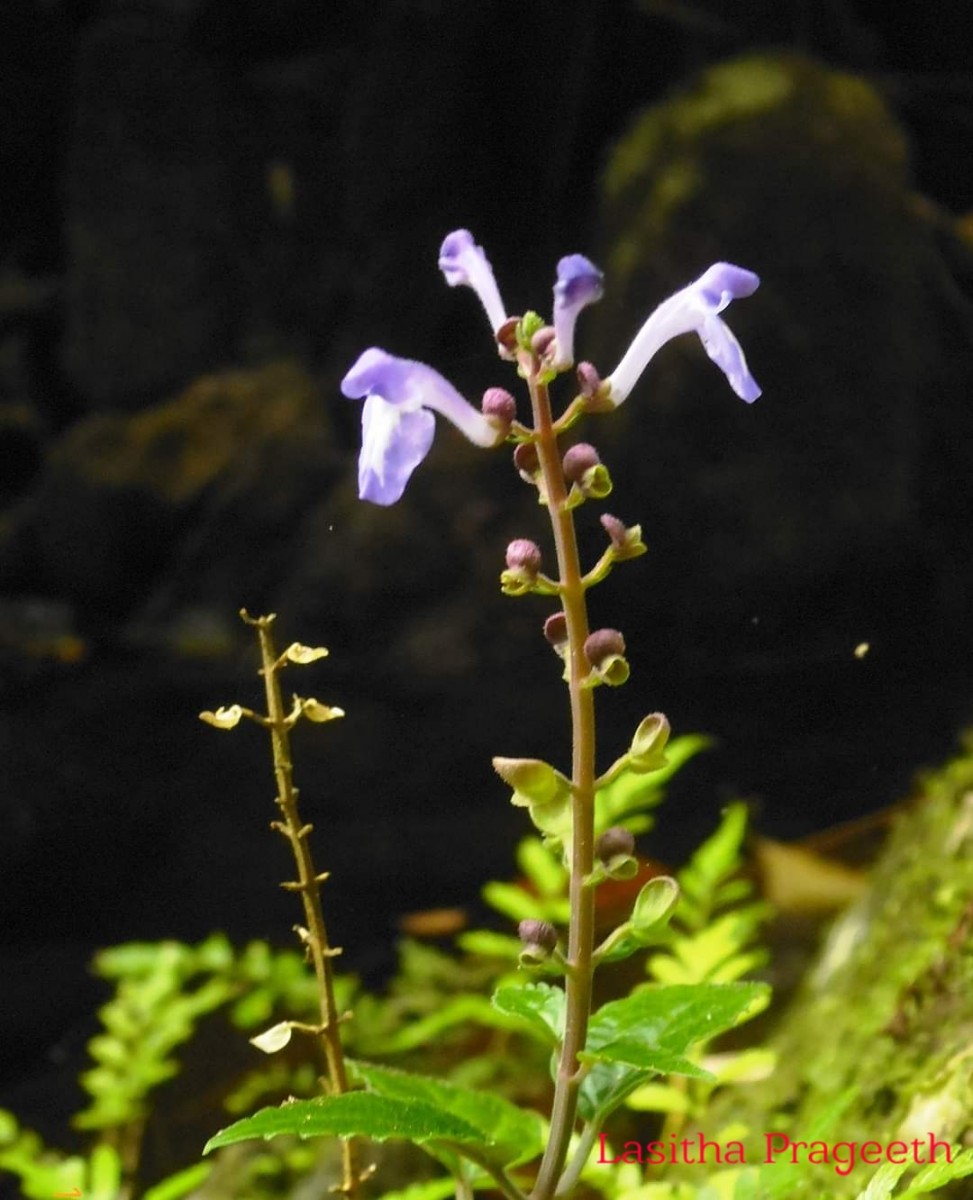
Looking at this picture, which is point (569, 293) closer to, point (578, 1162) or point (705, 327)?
point (705, 327)

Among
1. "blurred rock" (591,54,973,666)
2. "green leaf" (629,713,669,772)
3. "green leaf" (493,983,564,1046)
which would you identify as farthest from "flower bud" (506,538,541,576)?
"blurred rock" (591,54,973,666)

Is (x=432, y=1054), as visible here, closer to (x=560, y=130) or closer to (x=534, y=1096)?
(x=534, y=1096)

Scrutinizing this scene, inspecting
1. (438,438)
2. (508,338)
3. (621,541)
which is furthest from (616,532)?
(438,438)

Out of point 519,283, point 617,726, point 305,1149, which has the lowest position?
point 305,1149

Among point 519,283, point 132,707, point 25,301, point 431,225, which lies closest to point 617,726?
point 519,283

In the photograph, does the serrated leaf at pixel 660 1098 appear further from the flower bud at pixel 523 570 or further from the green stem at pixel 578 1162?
the flower bud at pixel 523 570

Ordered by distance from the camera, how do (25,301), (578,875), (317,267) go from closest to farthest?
(578,875) → (317,267) → (25,301)
